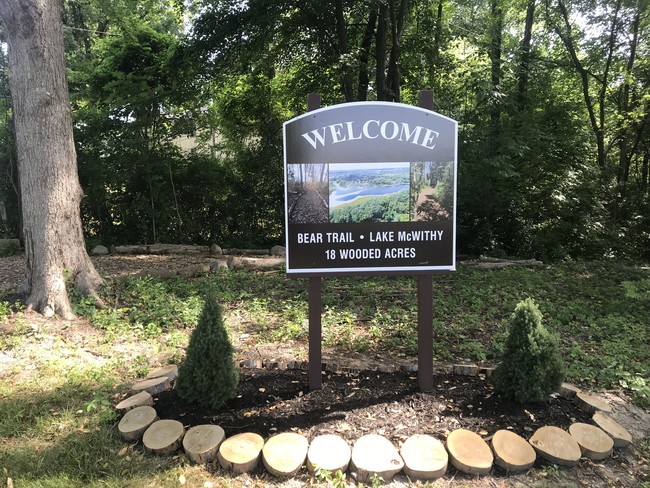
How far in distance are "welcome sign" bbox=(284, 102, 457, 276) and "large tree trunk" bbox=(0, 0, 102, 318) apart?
3174 millimetres

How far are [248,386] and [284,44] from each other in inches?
377

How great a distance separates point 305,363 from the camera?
379cm

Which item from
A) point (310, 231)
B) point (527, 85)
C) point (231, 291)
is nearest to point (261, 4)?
point (231, 291)

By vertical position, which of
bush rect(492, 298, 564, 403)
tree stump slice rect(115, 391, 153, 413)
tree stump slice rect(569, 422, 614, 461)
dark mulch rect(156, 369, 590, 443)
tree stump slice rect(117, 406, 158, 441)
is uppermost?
bush rect(492, 298, 564, 403)

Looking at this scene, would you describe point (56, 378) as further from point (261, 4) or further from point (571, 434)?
point (261, 4)

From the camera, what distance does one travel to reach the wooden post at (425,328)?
10.9 ft

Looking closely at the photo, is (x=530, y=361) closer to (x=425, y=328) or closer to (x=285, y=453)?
(x=425, y=328)

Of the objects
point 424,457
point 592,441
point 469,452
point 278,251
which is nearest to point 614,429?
point 592,441

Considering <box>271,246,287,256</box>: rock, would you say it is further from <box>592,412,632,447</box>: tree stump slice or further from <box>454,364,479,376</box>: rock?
<box>592,412,632,447</box>: tree stump slice

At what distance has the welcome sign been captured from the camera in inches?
124

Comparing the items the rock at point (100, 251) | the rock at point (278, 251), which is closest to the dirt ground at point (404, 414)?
the rock at point (278, 251)

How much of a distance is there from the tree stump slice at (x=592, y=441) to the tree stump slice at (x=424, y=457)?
0.84 m

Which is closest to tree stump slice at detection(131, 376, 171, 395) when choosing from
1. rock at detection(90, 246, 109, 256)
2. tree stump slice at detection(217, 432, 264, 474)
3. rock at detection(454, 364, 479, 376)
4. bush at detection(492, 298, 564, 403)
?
tree stump slice at detection(217, 432, 264, 474)

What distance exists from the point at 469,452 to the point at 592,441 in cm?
79
